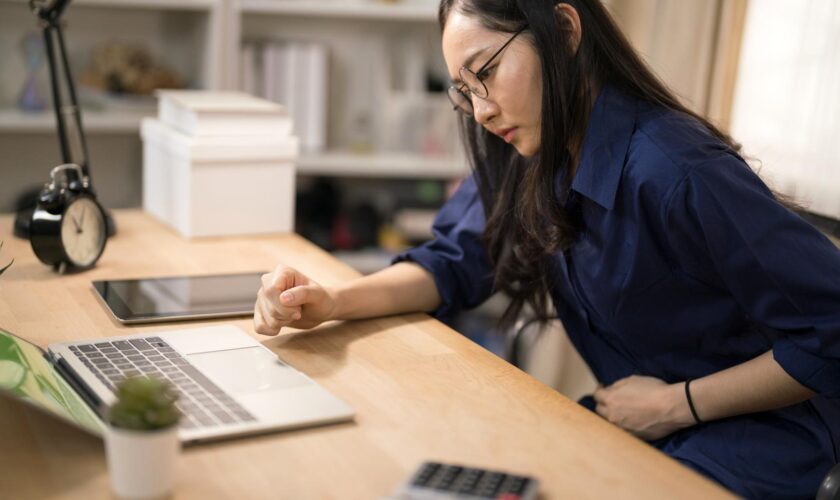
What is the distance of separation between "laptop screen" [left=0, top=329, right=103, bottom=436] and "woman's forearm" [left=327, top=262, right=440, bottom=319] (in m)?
0.40

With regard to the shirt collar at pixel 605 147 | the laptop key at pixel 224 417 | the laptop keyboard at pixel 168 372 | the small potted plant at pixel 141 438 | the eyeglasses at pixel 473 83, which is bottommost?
the laptop keyboard at pixel 168 372

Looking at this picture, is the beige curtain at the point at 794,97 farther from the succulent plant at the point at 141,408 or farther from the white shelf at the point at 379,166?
the succulent plant at the point at 141,408

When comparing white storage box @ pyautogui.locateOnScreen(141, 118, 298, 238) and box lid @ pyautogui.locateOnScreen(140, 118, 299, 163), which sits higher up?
box lid @ pyautogui.locateOnScreen(140, 118, 299, 163)

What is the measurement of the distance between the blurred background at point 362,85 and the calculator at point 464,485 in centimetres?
158

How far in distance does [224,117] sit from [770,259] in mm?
A: 1097

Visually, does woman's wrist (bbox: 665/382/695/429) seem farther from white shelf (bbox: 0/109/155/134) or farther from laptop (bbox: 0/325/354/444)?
white shelf (bbox: 0/109/155/134)

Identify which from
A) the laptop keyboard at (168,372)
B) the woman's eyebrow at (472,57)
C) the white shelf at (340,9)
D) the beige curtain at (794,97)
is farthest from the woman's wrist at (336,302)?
the white shelf at (340,9)

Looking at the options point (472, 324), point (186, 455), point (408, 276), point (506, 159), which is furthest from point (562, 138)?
point (472, 324)

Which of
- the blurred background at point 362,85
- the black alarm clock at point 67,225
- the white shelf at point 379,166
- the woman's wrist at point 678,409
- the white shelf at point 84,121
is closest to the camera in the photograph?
the woman's wrist at point 678,409

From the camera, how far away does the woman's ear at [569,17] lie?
130cm

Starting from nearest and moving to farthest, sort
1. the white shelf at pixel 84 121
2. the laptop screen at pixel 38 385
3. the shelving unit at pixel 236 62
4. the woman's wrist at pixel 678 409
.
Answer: the laptop screen at pixel 38 385 < the woman's wrist at pixel 678 409 < the white shelf at pixel 84 121 < the shelving unit at pixel 236 62

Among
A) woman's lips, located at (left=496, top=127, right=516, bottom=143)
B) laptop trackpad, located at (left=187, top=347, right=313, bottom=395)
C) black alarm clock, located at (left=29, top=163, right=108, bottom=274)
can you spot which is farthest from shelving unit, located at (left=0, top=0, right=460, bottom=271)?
laptop trackpad, located at (left=187, top=347, right=313, bottom=395)

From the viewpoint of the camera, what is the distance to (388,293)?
57.2 inches

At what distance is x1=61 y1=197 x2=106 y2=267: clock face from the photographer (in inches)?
61.7
